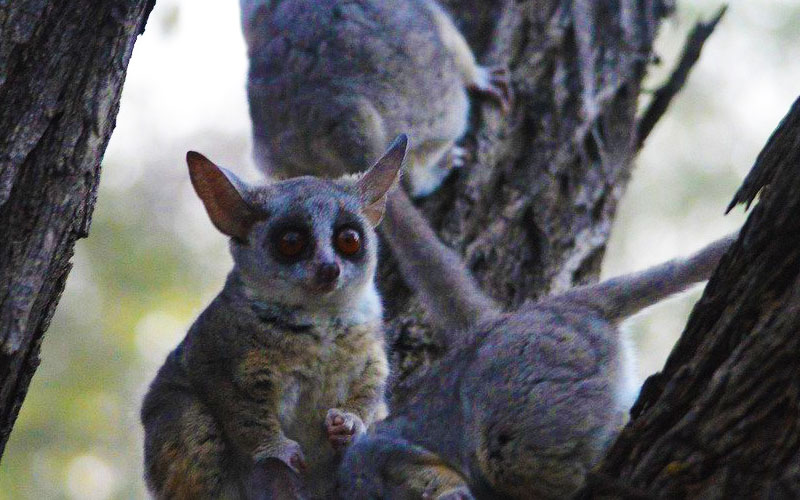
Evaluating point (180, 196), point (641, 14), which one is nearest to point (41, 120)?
point (641, 14)

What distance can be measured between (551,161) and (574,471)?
281 centimetres

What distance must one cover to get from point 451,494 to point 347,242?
115 centimetres

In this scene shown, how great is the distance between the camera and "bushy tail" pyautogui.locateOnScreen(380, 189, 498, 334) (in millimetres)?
4035

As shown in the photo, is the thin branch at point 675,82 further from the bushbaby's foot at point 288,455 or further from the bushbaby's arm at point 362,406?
the bushbaby's foot at point 288,455

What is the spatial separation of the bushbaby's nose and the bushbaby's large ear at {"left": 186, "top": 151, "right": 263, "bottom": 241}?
0.39 m

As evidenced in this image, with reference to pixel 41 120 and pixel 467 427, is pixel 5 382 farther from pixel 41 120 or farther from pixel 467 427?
pixel 467 427

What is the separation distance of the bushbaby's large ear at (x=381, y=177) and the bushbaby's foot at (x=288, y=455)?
102 centimetres

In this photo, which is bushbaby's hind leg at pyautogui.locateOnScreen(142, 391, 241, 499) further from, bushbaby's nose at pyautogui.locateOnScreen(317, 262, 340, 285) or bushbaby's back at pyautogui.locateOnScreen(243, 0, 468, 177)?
bushbaby's back at pyautogui.locateOnScreen(243, 0, 468, 177)

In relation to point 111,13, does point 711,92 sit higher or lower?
higher

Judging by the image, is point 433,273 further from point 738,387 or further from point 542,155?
point 738,387

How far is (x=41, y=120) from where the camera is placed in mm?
2480

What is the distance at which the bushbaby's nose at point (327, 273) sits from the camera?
3457mm

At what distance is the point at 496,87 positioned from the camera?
5.71 meters

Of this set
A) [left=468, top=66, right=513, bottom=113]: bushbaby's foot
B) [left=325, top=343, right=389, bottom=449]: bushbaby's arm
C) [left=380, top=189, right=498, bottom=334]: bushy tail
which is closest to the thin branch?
[left=468, top=66, right=513, bottom=113]: bushbaby's foot
